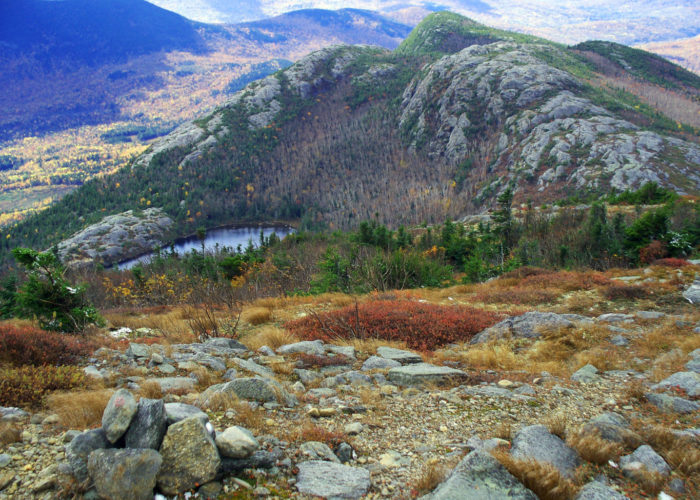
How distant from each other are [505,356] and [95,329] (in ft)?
43.5

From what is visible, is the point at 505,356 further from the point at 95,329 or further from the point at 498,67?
the point at 498,67

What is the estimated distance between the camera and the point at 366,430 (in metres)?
5.64

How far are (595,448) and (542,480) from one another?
4.68 ft

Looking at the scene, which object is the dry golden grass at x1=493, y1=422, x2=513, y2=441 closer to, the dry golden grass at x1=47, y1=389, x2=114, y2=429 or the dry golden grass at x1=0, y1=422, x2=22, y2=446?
the dry golden grass at x1=47, y1=389, x2=114, y2=429

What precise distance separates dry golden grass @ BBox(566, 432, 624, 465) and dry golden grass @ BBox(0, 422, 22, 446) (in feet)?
23.0

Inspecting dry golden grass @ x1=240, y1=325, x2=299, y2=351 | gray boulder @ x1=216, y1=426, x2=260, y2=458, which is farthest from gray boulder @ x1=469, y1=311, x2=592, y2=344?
gray boulder @ x1=216, y1=426, x2=260, y2=458

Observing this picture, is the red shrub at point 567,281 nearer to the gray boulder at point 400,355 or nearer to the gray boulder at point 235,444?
the gray boulder at point 400,355

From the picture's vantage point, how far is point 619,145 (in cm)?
10356

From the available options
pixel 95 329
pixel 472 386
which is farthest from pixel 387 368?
pixel 95 329

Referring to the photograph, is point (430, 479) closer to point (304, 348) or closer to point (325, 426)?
point (325, 426)

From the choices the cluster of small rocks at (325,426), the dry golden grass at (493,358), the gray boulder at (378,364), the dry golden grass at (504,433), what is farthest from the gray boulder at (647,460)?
the gray boulder at (378,364)

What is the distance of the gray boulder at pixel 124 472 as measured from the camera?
11.3ft

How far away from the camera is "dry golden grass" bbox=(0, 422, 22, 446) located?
4.33 m

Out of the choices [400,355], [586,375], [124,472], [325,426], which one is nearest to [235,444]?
[124,472]
